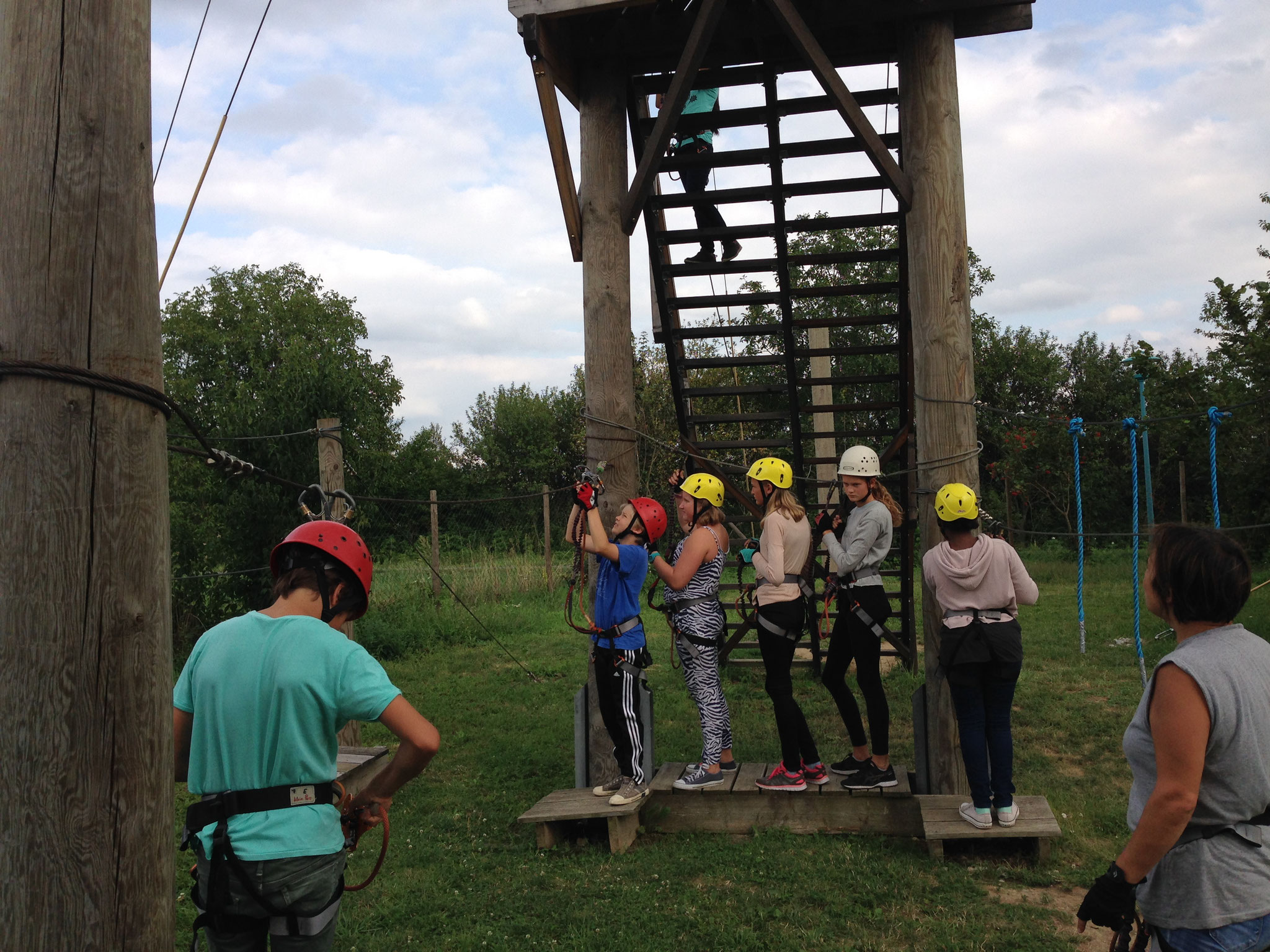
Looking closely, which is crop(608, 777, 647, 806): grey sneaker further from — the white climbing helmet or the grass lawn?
the white climbing helmet

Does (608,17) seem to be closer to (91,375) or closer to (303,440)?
(91,375)

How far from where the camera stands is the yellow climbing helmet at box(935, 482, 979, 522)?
510 cm

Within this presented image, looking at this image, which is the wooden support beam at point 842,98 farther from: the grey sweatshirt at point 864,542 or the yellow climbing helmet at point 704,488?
the yellow climbing helmet at point 704,488

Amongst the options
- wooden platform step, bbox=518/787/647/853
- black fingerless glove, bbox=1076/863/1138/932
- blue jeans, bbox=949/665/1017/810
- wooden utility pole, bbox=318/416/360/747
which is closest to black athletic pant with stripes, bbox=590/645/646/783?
wooden platform step, bbox=518/787/647/853

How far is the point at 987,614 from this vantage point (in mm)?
5004

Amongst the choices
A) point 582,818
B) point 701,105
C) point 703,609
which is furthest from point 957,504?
point 701,105

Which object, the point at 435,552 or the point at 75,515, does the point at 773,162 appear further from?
the point at 435,552

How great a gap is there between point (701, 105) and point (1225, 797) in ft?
18.8

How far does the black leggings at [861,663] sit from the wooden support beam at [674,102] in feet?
8.70

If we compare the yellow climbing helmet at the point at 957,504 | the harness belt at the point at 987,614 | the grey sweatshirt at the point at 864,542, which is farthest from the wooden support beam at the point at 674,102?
the harness belt at the point at 987,614

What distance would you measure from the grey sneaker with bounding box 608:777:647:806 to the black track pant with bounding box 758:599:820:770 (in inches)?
32.5

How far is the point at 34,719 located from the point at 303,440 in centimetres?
1006

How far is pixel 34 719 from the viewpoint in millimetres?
1734

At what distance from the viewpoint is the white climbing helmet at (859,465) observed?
5836 mm
